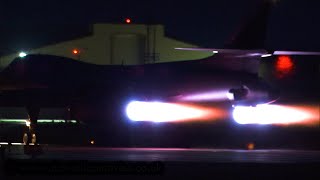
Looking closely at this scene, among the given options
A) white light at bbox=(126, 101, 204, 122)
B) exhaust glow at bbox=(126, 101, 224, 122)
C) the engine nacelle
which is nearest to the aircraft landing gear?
exhaust glow at bbox=(126, 101, 224, 122)

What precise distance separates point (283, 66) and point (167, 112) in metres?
10.1

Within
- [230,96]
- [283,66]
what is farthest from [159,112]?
[283,66]

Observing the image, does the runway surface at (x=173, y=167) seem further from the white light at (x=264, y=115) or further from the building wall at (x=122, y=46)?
the building wall at (x=122, y=46)

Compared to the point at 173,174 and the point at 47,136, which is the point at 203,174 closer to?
the point at 173,174

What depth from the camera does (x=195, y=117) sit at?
107 ft

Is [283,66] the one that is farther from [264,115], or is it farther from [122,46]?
[122,46]

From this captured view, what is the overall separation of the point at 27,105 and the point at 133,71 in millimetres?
9056

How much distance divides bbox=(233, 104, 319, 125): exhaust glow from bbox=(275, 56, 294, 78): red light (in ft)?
14.5

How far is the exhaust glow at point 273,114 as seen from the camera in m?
31.5

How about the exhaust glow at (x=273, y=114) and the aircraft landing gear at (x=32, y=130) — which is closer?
the aircraft landing gear at (x=32, y=130)

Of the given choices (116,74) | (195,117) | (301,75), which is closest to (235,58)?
(195,117)

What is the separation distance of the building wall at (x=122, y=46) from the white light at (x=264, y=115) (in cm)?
1478

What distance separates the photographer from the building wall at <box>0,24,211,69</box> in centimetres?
4962

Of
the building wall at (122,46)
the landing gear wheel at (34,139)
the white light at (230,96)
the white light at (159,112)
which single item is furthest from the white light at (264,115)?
the building wall at (122,46)
